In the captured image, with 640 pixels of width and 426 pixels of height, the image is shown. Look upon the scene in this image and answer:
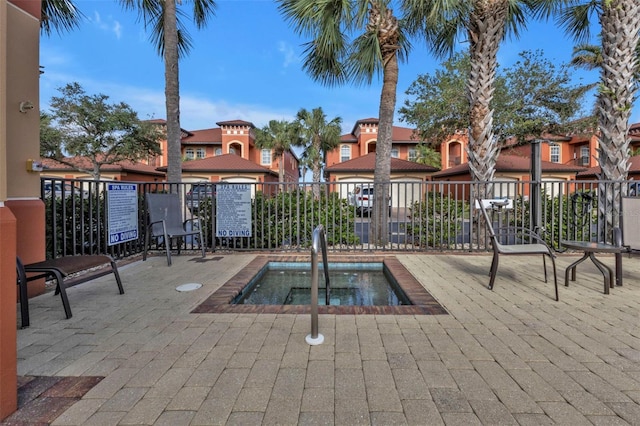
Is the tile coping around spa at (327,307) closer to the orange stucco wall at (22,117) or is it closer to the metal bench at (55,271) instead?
the metal bench at (55,271)

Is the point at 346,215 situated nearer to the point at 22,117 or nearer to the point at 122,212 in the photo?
the point at 122,212

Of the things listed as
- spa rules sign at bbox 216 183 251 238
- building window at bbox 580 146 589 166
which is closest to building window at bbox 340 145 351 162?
building window at bbox 580 146 589 166

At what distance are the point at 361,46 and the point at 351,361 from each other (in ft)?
25.6

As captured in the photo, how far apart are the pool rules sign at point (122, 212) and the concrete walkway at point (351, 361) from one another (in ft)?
5.23

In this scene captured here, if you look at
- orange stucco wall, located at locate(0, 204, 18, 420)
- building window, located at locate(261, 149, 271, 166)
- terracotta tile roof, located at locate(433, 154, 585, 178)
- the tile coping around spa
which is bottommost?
the tile coping around spa

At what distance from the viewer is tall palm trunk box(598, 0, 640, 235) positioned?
6.63 m

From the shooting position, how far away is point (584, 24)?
28.2ft

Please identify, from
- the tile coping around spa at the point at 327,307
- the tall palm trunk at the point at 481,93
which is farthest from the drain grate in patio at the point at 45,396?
the tall palm trunk at the point at 481,93

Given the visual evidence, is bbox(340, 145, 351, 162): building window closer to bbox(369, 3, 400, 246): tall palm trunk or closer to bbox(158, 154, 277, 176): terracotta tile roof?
bbox(158, 154, 277, 176): terracotta tile roof

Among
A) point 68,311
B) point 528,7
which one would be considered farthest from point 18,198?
point 528,7

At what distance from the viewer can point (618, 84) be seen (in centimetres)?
677

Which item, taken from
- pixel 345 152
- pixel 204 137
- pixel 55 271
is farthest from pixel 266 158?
pixel 55 271

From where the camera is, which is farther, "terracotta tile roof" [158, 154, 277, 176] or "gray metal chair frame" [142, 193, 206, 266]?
"terracotta tile roof" [158, 154, 277, 176]

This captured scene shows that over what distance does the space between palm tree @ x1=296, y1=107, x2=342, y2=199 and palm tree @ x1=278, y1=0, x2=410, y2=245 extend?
18.2m
